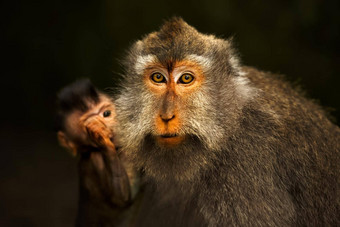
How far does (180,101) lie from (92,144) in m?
1.65

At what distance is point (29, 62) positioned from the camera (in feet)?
33.9

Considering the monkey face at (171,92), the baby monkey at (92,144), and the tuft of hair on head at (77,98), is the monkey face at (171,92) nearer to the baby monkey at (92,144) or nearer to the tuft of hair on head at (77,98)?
the baby monkey at (92,144)

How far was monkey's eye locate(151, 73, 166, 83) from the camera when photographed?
414 centimetres

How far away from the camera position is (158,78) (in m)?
4.16

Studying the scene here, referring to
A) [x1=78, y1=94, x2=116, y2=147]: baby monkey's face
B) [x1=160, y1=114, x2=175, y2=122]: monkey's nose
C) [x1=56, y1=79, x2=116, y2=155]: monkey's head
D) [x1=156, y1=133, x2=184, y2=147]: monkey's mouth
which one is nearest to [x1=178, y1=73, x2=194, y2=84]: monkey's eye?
[x1=160, y1=114, x2=175, y2=122]: monkey's nose

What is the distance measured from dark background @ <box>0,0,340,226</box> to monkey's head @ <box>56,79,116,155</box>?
10.6 feet

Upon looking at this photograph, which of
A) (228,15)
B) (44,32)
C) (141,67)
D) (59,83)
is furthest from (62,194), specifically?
(141,67)

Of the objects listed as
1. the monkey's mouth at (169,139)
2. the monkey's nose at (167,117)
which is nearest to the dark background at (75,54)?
the monkey's mouth at (169,139)

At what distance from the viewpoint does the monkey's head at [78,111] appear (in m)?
5.32

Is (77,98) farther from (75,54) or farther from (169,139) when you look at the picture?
(75,54)

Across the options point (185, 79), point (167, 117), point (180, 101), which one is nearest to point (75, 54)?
point (185, 79)

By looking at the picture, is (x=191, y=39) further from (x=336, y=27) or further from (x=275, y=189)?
(x=336, y=27)

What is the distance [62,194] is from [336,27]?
594 centimetres

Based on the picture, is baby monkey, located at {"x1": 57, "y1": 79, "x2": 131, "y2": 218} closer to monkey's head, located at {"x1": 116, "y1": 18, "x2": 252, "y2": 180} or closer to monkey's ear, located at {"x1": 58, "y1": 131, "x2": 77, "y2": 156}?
monkey's ear, located at {"x1": 58, "y1": 131, "x2": 77, "y2": 156}
